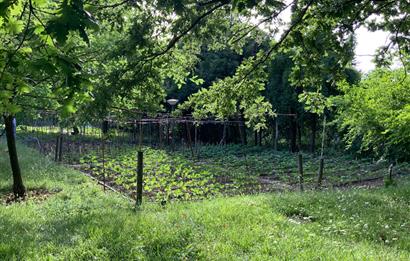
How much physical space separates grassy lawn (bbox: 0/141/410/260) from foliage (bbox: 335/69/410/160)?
1.78 m

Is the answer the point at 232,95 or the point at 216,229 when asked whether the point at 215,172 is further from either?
the point at 216,229

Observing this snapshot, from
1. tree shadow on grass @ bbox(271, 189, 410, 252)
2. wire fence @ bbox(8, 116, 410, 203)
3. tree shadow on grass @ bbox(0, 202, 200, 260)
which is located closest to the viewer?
tree shadow on grass @ bbox(0, 202, 200, 260)

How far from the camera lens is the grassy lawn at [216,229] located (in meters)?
4.45

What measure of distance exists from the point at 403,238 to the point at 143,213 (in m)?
3.62

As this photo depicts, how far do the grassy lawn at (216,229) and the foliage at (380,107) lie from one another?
5.84ft

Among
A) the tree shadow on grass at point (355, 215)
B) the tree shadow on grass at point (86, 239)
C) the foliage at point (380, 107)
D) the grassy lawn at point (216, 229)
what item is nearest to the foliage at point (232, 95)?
the grassy lawn at point (216, 229)

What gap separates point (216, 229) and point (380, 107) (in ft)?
→ 22.0

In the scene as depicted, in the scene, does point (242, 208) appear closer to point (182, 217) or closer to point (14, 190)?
point (182, 217)

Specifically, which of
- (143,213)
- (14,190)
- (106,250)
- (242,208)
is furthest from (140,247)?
(14,190)

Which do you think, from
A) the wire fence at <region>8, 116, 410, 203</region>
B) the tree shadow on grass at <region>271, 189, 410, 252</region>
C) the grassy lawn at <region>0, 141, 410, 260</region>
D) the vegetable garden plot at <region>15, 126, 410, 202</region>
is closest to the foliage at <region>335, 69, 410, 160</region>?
the tree shadow on grass at <region>271, 189, 410, 252</region>

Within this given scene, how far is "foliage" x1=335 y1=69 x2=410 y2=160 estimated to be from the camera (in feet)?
31.4

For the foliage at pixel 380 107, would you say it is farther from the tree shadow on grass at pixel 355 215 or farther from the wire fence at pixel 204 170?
the wire fence at pixel 204 170

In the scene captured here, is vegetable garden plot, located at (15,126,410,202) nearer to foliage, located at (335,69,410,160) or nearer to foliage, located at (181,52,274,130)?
foliage, located at (181,52,274,130)

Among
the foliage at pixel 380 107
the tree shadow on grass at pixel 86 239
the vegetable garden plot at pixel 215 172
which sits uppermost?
the foliage at pixel 380 107
